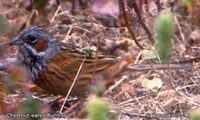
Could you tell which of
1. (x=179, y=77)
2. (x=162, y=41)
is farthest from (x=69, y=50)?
(x=162, y=41)

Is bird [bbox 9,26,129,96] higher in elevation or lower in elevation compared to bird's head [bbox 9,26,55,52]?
lower

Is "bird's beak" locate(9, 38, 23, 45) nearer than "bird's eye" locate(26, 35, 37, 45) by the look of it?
Yes

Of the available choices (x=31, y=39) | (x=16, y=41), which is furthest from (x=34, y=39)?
(x=16, y=41)

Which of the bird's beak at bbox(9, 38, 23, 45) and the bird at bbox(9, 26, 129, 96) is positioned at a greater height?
the bird's beak at bbox(9, 38, 23, 45)

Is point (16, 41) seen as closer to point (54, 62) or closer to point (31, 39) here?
point (31, 39)

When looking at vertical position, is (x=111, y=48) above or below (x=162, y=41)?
below

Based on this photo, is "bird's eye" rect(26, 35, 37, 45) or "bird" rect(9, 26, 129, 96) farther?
"bird's eye" rect(26, 35, 37, 45)

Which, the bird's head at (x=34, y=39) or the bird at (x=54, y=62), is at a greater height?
the bird's head at (x=34, y=39)

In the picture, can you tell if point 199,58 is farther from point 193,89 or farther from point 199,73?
point 193,89

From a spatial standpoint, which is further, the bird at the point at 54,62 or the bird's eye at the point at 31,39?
the bird's eye at the point at 31,39
